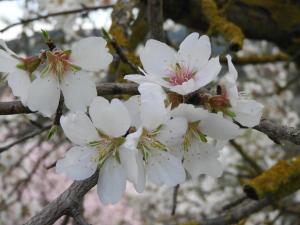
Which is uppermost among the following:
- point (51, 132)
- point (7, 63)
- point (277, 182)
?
point (7, 63)

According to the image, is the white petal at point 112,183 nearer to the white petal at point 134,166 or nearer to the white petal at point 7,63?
the white petal at point 134,166

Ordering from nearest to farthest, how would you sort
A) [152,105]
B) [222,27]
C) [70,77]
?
[152,105] → [70,77] → [222,27]

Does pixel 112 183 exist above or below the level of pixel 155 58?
below

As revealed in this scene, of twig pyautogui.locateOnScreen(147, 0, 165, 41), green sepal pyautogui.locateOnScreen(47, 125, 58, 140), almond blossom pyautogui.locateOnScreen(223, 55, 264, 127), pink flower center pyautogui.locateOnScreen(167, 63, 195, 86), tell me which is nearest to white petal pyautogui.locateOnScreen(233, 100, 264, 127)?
almond blossom pyautogui.locateOnScreen(223, 55, 264, 127)

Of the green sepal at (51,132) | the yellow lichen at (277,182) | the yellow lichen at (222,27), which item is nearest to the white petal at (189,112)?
the green sepal at (51,132)

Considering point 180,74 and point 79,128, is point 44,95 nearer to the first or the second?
point 79,128

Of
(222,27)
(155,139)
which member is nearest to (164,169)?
(155,139)

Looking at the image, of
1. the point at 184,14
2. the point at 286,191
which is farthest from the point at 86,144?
the point at 184,14

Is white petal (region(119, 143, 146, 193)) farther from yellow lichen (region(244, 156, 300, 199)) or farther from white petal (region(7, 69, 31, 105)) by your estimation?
yellow lichen (region(244, 156, 300, 199))
